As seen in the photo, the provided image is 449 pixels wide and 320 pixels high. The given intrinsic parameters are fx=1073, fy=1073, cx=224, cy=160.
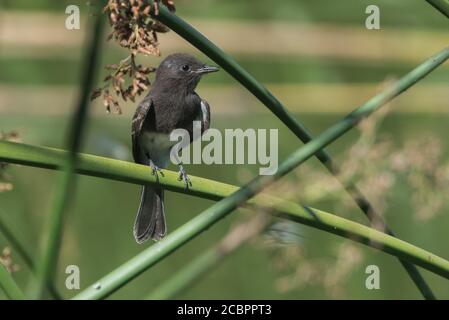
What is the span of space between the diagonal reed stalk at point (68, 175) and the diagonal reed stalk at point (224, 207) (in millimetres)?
112

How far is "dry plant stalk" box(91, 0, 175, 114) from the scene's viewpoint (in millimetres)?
973

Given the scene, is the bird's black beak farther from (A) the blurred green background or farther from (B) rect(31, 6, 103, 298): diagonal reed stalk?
(B) rect(31, 6, 103, 298): diagonal reed stalk

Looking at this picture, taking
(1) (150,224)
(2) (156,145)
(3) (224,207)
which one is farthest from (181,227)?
(2) (156,145)

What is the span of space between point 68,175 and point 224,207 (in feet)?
0.67

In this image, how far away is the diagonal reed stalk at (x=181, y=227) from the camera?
843 mm

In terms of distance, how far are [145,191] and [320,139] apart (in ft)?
3.08

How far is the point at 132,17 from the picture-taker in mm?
1012

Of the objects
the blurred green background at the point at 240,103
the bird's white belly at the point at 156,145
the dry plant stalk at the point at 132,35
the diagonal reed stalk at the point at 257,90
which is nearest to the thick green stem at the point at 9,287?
the dry plant stalk at the point at 132,35

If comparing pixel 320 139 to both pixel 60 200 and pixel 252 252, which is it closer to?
pixel 60 200

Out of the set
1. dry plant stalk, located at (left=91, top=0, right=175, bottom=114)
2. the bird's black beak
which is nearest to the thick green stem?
dry plant stalk, located at (left=91, top=0, right=175, bottom=114)

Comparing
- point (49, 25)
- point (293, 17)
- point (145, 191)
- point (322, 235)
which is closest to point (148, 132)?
point (145, 191)

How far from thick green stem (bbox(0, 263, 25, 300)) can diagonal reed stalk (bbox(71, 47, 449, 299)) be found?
0.16 feet

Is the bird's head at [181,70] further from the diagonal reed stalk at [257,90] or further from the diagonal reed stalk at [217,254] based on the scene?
the diagonal reed stalk at [217,254]

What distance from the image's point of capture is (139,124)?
174 centimetres
